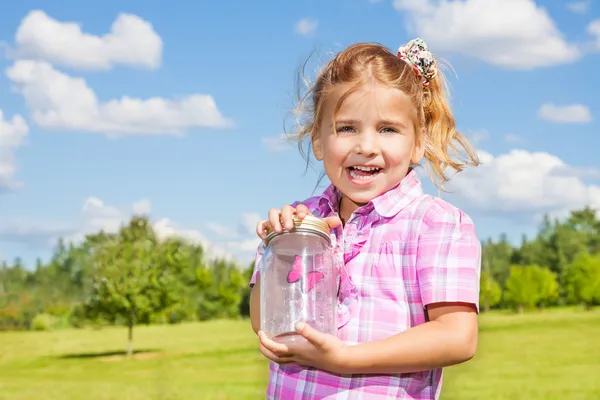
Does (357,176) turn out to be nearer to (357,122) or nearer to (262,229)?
(357,122)

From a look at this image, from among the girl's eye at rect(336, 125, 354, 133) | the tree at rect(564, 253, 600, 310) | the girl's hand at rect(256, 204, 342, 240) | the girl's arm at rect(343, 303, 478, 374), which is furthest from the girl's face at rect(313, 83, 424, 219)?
the tree at rect(564, 253, 600, 310)

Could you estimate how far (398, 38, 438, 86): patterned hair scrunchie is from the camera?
3150 mm

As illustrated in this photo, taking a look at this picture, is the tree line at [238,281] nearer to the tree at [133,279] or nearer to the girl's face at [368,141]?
the tree at [133,279]

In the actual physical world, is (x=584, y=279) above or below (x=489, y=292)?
above

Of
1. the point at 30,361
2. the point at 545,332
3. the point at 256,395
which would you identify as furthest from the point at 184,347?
the point at 256,395

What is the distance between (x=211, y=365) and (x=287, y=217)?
2588 centimetres

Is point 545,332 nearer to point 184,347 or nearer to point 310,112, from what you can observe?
point 184,347

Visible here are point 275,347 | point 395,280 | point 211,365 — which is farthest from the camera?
point 211,365

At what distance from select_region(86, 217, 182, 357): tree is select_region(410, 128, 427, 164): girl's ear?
29.7m

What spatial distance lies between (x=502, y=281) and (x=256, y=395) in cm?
4667

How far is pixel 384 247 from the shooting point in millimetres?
2826

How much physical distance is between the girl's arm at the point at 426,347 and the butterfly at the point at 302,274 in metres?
0.35

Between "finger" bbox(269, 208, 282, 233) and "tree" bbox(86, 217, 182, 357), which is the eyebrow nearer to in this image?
"finger" bbox(269, 208, 282, 233)

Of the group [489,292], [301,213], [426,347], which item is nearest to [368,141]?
[301,213]
